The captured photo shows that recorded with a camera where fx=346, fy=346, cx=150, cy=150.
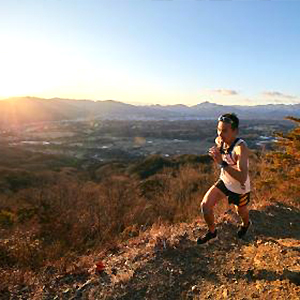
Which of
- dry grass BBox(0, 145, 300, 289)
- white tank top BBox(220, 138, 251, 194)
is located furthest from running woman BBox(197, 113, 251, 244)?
dry grass BBox(0, 145, 300, 289)

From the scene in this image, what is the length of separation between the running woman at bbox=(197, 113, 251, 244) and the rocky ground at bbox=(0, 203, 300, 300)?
51 cm

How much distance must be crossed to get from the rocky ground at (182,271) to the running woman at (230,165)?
0.51 meters

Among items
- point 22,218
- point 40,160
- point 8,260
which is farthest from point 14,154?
point 8,260

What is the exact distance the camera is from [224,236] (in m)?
4.94

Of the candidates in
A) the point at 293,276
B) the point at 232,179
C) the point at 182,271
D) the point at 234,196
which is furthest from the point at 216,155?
the point at 293,276

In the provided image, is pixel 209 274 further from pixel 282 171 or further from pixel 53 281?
pixel 282 171

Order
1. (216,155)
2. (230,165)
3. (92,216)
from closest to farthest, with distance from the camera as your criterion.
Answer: (216,155), (230,165), (92,216)

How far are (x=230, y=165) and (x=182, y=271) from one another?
134 centimetres

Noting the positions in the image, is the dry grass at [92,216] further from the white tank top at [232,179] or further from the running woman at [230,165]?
the white tank top at [232,179]

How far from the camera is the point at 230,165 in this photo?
397 centimetres

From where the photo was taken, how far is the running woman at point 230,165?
3.81 metres

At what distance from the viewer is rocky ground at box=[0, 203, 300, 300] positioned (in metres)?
3.60

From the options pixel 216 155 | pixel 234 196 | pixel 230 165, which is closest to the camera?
pixel 216 155

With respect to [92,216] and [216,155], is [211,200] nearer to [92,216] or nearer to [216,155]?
[216,155]
